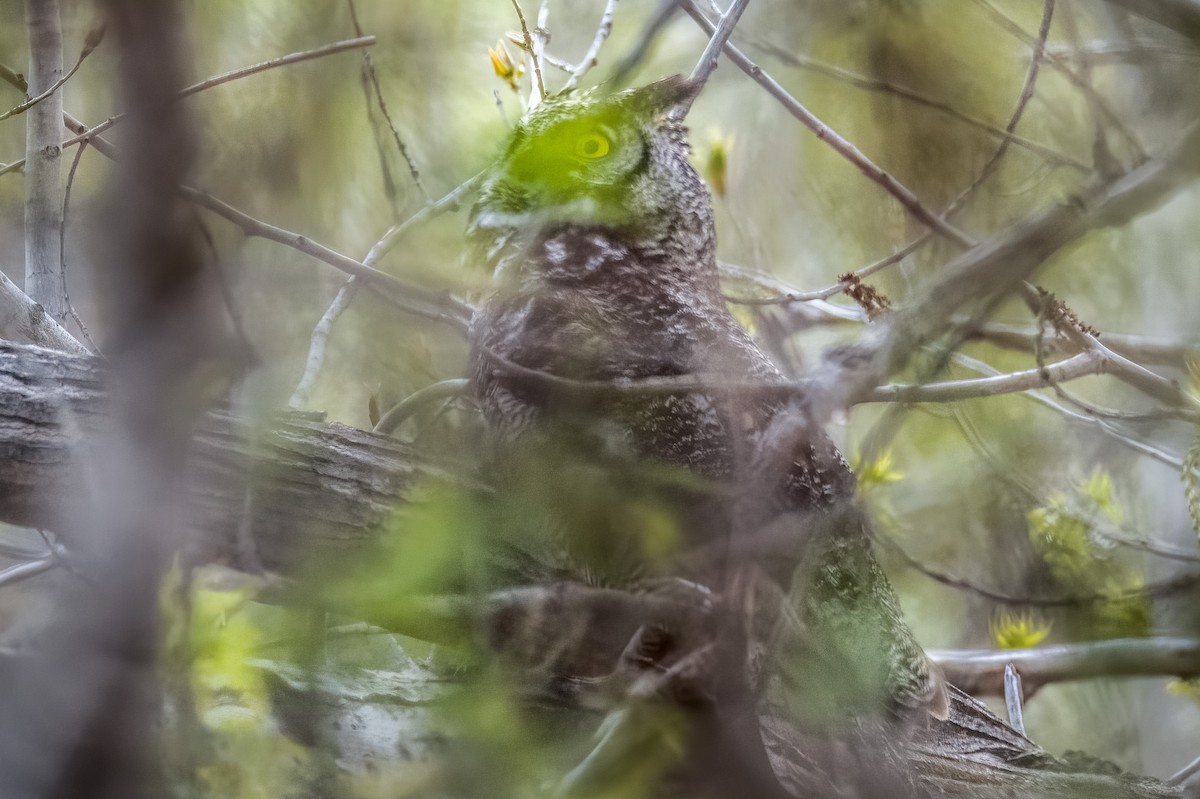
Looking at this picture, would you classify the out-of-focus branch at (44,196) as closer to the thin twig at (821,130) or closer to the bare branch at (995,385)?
the thin twig at (821,130)

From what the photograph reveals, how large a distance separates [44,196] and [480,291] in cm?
58

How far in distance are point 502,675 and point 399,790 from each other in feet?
0.47

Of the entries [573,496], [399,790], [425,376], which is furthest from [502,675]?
[425,376]

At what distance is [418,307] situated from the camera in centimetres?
92

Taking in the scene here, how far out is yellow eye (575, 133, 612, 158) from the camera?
1.26m

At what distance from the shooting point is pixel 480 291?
3.88 ft

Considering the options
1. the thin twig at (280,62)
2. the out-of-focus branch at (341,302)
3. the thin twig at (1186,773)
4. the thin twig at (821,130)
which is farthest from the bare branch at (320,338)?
the thin twig at (1186,773)

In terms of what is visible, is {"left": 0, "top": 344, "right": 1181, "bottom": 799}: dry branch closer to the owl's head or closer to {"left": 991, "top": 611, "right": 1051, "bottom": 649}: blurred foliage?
{"left": 991, "top": 611, "right": 1051, "bottom": 649}: blurred foliage

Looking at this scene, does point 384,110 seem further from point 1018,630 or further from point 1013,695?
point 1013,695

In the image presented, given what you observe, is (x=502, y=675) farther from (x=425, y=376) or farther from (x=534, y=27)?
(x=534, y=27)

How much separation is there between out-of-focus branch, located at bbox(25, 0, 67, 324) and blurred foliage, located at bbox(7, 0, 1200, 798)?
4 cm

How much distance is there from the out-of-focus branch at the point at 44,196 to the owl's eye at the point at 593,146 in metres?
0.68

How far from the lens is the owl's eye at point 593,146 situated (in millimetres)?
1261

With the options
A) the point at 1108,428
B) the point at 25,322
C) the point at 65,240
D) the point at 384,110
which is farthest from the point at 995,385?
the point at 25,322
